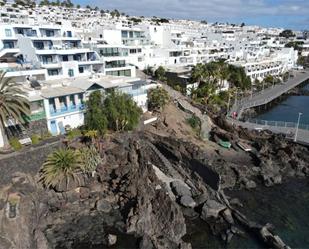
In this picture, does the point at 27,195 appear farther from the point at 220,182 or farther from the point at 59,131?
the point at 220,182

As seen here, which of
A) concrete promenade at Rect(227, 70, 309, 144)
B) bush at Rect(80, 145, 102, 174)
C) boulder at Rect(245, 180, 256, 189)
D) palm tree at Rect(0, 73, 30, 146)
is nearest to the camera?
palm tree at Rect(0, 73, 30, 146)

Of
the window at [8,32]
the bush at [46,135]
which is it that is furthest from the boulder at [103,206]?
the window at [8,32]

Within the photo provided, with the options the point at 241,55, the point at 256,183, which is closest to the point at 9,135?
the point at 256,183

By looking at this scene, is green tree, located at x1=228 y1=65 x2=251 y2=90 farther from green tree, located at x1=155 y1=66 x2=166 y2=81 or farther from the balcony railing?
the balcony railing

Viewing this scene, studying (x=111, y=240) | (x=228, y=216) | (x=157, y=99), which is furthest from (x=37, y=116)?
(x=228, y=216)

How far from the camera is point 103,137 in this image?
47469 mm

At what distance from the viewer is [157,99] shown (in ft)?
197

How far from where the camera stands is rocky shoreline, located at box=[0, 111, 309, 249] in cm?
3438

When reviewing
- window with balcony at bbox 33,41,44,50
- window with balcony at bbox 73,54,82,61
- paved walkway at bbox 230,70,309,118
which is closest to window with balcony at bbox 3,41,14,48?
window with balcony at bbox 33,41,44,50

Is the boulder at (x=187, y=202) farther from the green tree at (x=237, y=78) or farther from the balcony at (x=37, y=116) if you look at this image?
the green tree at (x=237, y=78)

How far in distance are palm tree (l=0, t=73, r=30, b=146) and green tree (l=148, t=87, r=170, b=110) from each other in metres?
25.4

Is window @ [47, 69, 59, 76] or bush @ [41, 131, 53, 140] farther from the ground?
window @ [47, 69, 59, 76]

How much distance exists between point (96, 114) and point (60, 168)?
35.5 feet

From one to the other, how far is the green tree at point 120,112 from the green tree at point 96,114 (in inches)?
37.8
